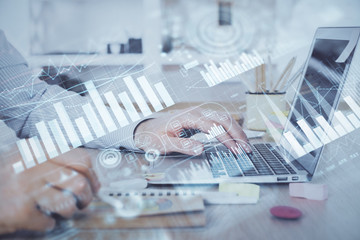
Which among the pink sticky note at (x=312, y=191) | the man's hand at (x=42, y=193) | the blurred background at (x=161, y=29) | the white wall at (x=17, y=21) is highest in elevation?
the white wall at (x=17, y=21)

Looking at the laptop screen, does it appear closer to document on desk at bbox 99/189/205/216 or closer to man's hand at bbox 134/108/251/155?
man's hand at bbox 134/108/251/155

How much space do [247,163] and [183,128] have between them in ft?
0.52

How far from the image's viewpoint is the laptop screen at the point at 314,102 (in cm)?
51

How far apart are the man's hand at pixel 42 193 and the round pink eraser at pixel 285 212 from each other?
22cm

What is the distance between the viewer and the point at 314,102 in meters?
0.59

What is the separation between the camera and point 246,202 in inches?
16.0

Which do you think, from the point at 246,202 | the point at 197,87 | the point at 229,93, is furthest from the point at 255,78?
the point at 246,202

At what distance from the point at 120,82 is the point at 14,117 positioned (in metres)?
0.34

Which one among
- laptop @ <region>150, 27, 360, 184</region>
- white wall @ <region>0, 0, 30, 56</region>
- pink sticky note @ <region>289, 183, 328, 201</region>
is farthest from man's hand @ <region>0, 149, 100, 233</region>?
white wall @ <region>0, 0, 30, 56</region>

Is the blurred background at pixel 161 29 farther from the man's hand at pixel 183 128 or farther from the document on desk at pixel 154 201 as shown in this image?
the document on desk at pixel 154 201

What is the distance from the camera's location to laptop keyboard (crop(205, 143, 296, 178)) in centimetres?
49

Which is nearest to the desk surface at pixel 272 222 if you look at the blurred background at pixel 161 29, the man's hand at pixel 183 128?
the man's hand at pixel 183 128
